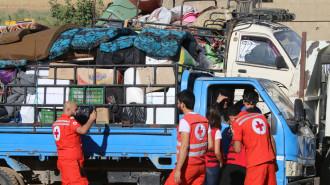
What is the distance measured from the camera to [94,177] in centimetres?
648

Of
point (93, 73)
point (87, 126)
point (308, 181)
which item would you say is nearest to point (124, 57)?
point (93, 73)

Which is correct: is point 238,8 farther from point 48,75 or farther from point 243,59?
point 48,75

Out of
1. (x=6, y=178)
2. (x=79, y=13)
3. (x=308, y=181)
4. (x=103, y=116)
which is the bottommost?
(x=6, y=178)

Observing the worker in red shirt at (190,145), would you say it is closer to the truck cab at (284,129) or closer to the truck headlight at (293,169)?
the truck cab at (284,129)

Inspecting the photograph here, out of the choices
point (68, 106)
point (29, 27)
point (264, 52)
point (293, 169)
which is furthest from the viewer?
point (264, 52)

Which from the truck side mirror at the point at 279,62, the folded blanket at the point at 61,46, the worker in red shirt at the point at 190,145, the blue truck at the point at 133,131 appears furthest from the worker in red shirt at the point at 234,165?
the truck side mirror at the point at 279,62

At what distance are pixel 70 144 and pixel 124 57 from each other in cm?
148

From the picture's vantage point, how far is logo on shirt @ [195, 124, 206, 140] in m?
4.86

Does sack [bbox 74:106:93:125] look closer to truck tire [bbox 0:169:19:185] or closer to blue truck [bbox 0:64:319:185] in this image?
blue truck [bbox 0:64:319:185]

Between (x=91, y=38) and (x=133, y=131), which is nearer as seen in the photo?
(x=133, y=131)

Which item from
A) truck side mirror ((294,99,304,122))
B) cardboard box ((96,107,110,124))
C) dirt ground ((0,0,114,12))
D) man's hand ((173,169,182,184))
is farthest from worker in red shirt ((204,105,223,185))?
dirt ground ((0,0,114,12))

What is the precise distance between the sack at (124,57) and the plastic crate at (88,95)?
490 mm

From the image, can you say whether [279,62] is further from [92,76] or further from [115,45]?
[92,76]

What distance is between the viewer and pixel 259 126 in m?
5.14
